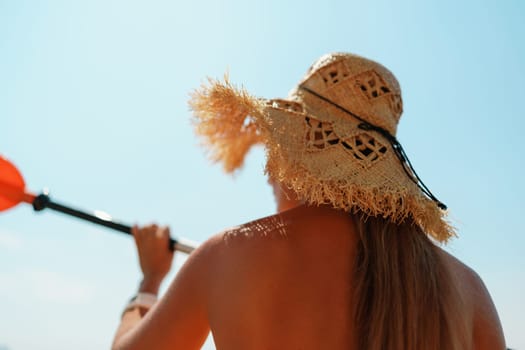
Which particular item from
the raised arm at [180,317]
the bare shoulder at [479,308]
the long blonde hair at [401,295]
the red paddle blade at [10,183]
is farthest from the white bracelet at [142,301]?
the red paddle blade at [10,183]

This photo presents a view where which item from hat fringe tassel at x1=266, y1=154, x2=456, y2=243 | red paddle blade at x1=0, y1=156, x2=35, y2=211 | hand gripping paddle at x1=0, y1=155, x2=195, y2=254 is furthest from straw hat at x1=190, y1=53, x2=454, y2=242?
red paddle blade at x1=0, y1=156, x2=35, y2=211

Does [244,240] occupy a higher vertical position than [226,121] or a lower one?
lower

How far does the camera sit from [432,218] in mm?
1606

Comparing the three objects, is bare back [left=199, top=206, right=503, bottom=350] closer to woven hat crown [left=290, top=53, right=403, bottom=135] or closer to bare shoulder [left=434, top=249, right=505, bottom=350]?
bare shoulder [left=434, top=249, right=505, bottom=350]

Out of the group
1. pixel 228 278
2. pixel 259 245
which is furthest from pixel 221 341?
pixel 259 245

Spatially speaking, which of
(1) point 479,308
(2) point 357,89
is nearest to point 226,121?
(2) point 357,89

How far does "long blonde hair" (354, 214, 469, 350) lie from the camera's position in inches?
53.3

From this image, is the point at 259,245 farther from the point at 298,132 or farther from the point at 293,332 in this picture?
the point at 298,132

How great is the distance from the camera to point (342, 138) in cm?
168

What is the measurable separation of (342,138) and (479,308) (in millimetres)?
757

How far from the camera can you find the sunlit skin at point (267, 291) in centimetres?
131

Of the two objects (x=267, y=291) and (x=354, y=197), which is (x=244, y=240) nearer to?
(x=267, y=291)

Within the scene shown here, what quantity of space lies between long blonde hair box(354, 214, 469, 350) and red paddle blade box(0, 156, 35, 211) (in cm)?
223

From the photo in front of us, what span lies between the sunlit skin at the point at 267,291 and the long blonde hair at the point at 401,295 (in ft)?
0.14
